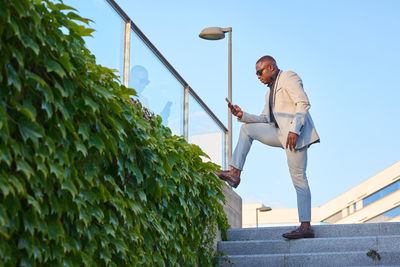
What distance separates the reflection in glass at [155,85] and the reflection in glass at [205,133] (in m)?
0.51

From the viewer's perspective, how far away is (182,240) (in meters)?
6.05

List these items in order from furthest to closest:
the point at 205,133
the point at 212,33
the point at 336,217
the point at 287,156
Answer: the point at 336,217 < the point at 212,33 < the point at 205,133 < the point at 287,156

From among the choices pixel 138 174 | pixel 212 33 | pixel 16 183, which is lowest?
pixel 16 183

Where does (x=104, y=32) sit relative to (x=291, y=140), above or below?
above

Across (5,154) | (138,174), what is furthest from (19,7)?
(138,174)

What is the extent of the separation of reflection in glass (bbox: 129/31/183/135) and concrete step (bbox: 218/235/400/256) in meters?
1.59

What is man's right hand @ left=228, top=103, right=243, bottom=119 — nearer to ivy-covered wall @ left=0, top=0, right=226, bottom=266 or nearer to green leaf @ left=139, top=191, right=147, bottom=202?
ivy-covered wall @ left=0, top=0, right=226, bottom=266

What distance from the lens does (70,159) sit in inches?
163

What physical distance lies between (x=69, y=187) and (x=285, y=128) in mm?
3805

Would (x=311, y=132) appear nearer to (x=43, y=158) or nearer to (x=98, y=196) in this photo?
(x=98, y=196)

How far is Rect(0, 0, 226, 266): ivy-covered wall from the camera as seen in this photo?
12.1 ft

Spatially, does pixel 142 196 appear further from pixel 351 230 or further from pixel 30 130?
pixel 351 230

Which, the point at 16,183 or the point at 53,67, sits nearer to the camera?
the point at 16,183

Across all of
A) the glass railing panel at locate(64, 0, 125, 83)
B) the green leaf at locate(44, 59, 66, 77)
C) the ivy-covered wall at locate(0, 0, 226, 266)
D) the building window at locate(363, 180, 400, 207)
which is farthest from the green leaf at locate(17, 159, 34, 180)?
the building window at locate(363, 180, 400, 207)
